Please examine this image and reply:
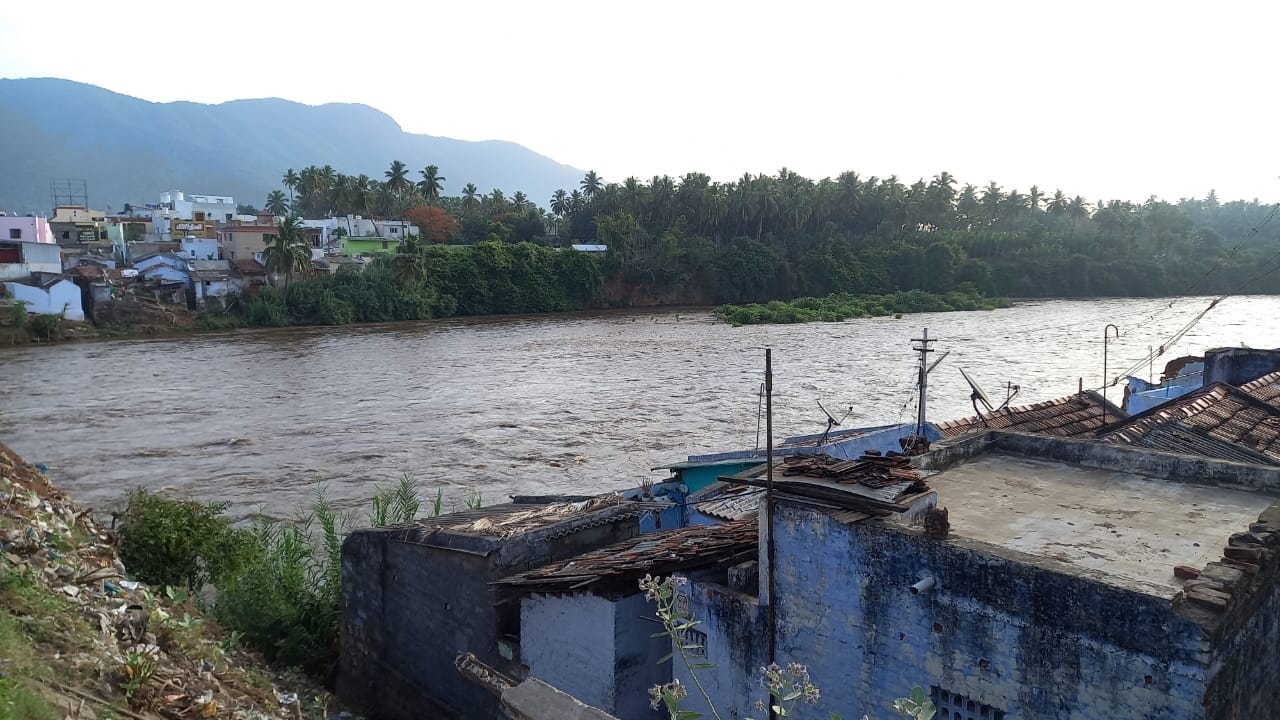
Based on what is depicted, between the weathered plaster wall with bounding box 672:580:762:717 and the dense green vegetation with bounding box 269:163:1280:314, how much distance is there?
4520 cm

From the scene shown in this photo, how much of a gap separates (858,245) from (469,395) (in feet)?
144

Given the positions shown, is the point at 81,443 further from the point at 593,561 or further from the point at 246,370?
the point at 593,561

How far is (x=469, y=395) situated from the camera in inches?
1032

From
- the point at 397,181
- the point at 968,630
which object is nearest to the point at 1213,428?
the point at 968,630

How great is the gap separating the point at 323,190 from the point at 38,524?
6235 cm

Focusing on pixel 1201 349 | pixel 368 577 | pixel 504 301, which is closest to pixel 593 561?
pixel 368 577

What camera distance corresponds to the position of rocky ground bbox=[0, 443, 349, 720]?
17.9 ft

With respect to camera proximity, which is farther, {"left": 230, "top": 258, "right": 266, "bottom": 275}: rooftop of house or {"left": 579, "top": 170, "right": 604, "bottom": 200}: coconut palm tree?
{"left": 579, "top": 170, "right": 604, "bottom": 200}: coconut palm tree

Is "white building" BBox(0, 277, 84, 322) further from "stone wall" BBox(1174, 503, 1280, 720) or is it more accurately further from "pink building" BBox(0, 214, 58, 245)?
"stone wall" BBox(1174, 503, 1280, 720)

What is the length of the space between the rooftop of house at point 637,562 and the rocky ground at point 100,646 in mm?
2367

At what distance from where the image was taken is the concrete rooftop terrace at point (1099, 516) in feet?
15.9

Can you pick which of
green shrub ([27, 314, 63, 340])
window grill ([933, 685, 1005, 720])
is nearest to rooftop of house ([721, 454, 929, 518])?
window grill ([933, 685, 1005, 720])

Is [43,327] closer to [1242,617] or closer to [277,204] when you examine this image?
[277,204]

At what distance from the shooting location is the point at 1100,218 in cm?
7450
